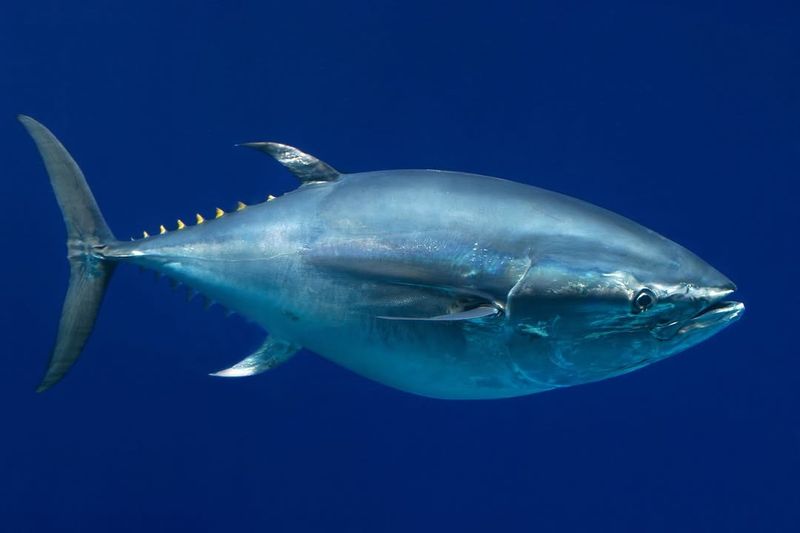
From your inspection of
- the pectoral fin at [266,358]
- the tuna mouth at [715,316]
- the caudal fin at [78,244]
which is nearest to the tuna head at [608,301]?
the tuna mouth at [715,316]

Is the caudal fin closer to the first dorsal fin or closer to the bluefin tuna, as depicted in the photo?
the bluefin tuna

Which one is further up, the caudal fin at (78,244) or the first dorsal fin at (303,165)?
the first dorsal fin at (303,165)

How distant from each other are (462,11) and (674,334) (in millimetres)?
3714

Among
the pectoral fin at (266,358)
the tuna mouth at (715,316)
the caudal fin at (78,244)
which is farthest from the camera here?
the caudal fin at (78,244)

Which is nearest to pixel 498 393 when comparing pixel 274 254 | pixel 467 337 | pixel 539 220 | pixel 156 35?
pixel 467 337

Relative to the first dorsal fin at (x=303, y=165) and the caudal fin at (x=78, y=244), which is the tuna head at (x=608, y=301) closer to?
the first dorsal fin at (x=303, y=165)

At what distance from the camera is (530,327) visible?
176 centimetres

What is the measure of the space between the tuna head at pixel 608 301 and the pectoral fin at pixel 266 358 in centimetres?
88

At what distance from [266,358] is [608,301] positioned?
3.99ft

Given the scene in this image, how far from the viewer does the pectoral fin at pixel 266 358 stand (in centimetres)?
233

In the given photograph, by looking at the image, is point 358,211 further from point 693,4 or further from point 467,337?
point 693,4

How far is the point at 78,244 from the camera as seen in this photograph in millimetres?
2557

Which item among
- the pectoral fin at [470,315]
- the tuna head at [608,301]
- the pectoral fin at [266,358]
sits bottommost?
the pectoral fin at [266,358]

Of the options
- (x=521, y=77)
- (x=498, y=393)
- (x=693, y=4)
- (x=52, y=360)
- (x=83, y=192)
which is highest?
(x=693, y=4)
